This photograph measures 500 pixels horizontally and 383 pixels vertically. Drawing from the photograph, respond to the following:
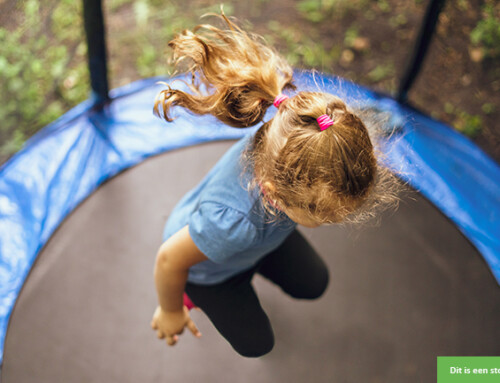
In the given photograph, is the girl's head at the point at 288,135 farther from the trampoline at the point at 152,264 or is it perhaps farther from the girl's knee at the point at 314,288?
the girl's knee at the point at 314,288

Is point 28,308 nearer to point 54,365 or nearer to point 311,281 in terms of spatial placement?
point 54,365

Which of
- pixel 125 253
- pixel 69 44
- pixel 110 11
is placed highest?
pixel 110 11

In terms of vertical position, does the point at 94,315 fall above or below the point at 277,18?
below

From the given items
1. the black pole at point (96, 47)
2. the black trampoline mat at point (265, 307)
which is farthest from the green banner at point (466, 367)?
the black pole at point (96, 47)

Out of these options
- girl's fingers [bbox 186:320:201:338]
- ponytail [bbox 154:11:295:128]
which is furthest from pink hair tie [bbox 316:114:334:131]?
girl's fingers [bbox 186:320:201:338]

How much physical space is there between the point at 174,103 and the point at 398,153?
3.05 feet

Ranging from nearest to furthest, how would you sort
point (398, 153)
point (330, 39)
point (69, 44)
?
1. point (398, 153)
2. point (69, 44)
3. point (330, 39)

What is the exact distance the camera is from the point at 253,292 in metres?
1.04

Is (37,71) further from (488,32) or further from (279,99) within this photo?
(488,32)

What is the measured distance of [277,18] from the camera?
210cm

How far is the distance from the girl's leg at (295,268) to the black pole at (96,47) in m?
0.79

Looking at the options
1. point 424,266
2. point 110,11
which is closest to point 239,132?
point 424,266

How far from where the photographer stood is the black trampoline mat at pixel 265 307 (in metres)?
1.09

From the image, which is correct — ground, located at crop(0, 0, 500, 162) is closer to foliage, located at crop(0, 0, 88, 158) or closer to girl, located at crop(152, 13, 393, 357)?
foliage, located at crop(0, 0, 88, 158)
